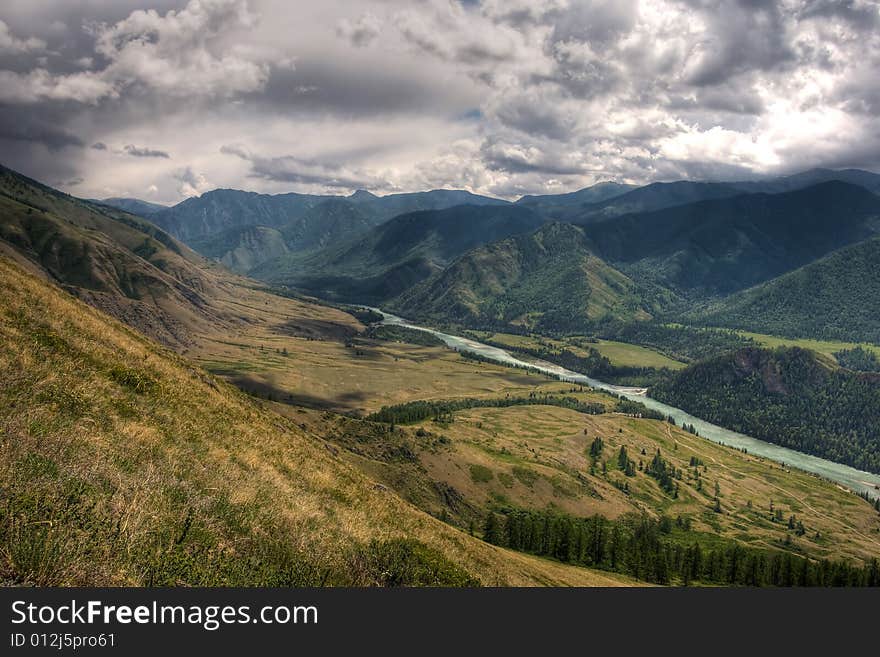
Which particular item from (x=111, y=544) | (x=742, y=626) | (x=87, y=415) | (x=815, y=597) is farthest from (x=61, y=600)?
(x=815, y=597)

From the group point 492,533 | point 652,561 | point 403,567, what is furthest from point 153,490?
point 652,561

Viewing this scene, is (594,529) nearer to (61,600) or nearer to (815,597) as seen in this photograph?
(815,597)

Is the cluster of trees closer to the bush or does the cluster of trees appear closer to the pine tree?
the pine tree

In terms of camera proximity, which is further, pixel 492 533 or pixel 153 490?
pixel 492 533

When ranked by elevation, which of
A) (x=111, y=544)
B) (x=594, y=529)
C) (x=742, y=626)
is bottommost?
(x=594, y=529)

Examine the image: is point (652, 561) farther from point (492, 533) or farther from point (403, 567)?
point (403, 567)

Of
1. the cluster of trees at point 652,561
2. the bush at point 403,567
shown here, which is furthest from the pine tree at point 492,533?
the bush at point 403,567

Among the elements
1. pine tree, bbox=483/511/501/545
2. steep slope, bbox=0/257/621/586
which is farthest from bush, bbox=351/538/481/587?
pine tree, bbox=483/511/501/545

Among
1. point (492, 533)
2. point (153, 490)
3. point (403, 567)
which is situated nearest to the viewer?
point (153, 490)

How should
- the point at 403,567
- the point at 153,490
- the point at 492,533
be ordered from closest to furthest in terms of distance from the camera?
the point at 153,490 < the point at 403,567 < the point at 492,533
